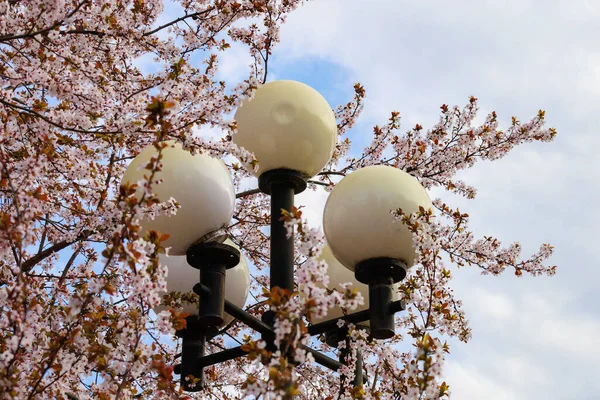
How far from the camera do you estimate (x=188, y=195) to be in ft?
11.6

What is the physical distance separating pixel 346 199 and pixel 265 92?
82cm

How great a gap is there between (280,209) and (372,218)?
52cm

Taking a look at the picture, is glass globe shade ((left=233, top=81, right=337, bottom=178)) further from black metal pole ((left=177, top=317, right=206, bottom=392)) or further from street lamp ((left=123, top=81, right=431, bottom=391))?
black metal pole ((left=177, top=317, right=206, bottom=392))

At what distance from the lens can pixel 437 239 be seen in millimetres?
3570

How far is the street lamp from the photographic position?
3533mm

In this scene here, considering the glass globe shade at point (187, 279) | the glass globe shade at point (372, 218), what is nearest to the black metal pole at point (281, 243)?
the glass globe shade at point (372, 218)

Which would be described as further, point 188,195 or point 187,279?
point 187,279

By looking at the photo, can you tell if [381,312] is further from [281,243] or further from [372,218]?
[281,243]

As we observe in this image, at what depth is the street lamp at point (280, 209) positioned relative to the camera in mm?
3533

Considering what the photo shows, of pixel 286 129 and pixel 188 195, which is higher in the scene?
pixel 286 129

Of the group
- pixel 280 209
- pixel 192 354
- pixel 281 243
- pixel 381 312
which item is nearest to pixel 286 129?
pixel 280 209

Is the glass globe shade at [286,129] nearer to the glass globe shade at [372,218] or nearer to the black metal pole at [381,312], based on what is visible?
the glass globe shade at [372,218]

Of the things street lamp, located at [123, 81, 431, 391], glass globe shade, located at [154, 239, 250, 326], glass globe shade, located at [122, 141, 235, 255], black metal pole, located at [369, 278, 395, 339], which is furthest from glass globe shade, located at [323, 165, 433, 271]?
glass globe shade, located at [154, 239, 250, 326]

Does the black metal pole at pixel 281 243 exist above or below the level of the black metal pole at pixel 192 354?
above
